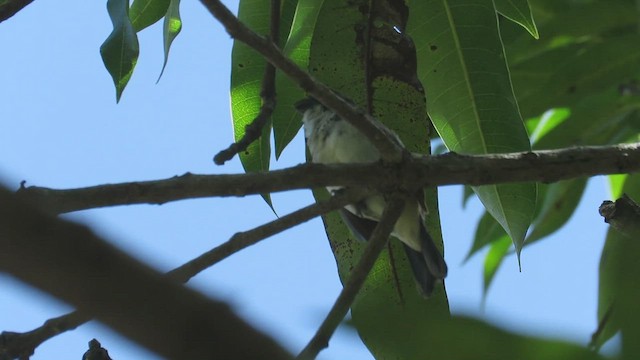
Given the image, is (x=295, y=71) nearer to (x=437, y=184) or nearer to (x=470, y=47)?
(x=437, y=184)

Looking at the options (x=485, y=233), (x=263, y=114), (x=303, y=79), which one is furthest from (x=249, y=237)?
(x=485, y=233)

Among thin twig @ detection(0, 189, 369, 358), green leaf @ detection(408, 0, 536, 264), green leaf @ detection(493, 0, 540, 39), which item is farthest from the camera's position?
green leaf @ detection(493, 0, 540, 39)

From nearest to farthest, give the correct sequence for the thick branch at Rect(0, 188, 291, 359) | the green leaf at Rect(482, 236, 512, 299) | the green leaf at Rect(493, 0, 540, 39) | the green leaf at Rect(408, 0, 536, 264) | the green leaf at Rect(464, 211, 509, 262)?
the thick branch at Rect(0, 188, 291, 359)
the green leaf at Rect(408, 0, 536, 264)
the green leaf at Rect(493, 0, 540, 39)
the green leaf at Rect(464, 211, 509, 262)
the green leaf at Rect(482, 236, 512, 299)

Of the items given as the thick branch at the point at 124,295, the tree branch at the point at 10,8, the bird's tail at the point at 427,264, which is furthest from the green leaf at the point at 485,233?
the thick branch at the point at 124,295

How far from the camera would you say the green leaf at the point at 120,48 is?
9.36 feet

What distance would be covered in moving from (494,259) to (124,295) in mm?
4426

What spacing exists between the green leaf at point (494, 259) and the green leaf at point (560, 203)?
0.41 metres

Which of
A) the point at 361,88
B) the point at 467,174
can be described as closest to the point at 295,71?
the point at 467,174

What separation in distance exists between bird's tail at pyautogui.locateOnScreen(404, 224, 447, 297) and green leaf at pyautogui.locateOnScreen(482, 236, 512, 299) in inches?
61.2

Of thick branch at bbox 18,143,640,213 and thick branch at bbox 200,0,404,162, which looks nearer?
thick branch at bbox 18,143,640,213

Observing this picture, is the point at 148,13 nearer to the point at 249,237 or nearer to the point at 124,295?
the point at 249,237

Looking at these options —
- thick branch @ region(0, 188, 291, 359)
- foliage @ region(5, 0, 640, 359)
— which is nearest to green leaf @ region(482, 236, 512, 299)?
foliage @ region(5, 0, 640, 359)

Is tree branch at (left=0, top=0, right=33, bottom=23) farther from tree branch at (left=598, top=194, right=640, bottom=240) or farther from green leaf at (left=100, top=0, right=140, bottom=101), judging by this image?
tree branch at (left=598, top=194, right=640, bottom=240)

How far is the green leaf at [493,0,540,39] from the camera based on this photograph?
3059mm
